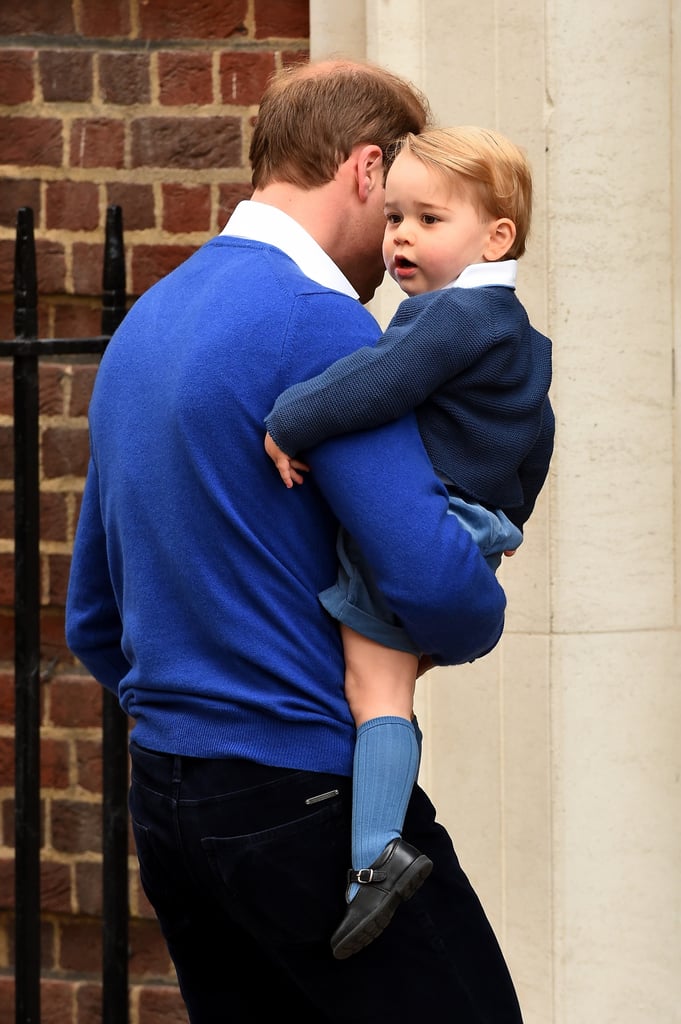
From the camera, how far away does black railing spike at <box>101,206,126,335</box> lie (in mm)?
2742

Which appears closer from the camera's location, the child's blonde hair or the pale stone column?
the child's blonde hair

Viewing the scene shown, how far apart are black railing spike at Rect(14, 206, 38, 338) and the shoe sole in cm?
147

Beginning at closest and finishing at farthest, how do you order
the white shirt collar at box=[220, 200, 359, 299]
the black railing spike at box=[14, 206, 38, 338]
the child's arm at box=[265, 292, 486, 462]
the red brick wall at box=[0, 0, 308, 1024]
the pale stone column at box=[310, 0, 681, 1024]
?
the child's arm at box=[265, 292, 486, 462]
the white shirt collar at box=[220, 200, 359, 299]
the black railing spike at box=[14, 206, 38, 338]
the pale stone column at box=[310, 0, 681, 1024]
the red brick wall at box=[0, 0, 308, 1024]

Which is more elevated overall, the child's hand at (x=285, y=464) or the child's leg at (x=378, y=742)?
the child's hand at (x=285, y=464)

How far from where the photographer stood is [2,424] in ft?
10.6

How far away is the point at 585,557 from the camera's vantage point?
288 cm

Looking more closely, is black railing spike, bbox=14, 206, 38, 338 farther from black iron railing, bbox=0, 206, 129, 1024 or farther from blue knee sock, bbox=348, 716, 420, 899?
blue knee sock, bbox=348, 716, 420, 899

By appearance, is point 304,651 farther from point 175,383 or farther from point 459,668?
point 459,668

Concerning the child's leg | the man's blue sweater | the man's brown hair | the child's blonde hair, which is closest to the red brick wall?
the man's brown hair

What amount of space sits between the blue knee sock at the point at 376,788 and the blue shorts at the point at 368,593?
0.34 feet

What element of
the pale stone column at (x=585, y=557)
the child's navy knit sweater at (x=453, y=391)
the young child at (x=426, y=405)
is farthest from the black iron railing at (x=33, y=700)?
the child's navy knit sweater at (x=453, y=391)

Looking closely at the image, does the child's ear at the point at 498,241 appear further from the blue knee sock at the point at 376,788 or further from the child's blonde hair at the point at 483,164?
the blue knee sock at the point at 376,788

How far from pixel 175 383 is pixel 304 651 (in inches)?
13.7

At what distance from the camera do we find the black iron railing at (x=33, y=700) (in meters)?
2.75
